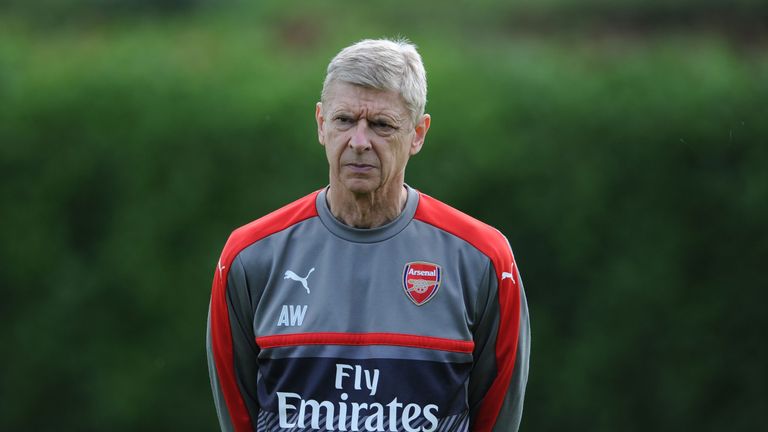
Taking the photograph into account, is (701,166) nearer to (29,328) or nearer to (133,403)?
(133,403)

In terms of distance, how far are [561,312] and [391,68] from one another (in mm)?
3799

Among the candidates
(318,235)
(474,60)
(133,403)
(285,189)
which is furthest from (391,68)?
(133,403)

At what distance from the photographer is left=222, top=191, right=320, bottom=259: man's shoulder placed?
3584 mm

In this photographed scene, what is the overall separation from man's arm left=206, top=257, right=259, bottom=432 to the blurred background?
3263 mm

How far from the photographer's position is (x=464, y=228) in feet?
11.8

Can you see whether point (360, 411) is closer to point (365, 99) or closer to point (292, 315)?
point (292, 315)

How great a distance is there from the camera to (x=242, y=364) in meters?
3.68

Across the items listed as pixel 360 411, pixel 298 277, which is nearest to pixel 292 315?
pixel 298 277

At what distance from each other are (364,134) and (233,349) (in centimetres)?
91

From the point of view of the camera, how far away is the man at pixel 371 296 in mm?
3389

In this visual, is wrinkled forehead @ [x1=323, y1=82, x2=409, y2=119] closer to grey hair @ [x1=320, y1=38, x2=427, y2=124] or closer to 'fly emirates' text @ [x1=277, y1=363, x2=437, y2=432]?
grey hair @ [x1=320, y1=38, x2=427, y2=124]

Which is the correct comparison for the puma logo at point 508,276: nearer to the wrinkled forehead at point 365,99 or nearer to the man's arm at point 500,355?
the man's arm at point 500,355

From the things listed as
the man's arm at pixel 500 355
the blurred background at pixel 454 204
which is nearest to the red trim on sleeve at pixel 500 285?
the man's arm at pixel 500 355

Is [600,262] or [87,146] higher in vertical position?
[87,146]
